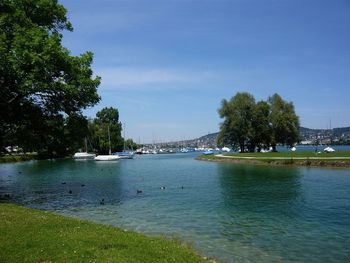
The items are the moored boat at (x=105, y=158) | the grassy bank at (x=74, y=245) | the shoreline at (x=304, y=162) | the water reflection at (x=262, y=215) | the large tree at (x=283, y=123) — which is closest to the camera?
the grassy bank at (x=74, y=245)

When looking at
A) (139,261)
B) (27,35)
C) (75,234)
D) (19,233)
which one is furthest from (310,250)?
(27,35)

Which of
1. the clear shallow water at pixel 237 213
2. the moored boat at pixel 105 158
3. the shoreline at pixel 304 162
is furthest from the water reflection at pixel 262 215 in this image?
the moored boat at pixel 105 158

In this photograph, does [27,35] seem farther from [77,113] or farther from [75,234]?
[75,234]

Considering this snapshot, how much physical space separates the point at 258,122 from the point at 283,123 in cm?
824

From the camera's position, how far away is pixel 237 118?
123 m

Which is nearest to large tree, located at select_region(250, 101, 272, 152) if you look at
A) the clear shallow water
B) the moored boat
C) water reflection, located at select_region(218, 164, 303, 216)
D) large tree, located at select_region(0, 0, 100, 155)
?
the moored boat

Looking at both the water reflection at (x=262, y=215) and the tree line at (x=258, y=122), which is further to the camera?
the tree line at (x=258, y=122)

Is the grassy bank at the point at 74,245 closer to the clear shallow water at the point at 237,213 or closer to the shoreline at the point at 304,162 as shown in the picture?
the clear shallow water at the point at 237,213

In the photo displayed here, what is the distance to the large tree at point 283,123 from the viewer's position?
389 feet

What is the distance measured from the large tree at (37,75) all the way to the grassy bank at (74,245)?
48.6ft

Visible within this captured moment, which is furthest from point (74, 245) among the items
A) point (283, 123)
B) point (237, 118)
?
point (237, 118)

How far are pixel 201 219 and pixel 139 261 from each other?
13.8 metres

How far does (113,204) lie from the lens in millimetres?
35500

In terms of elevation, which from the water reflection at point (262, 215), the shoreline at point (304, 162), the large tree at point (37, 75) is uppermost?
the large tree at point (37, 75)
